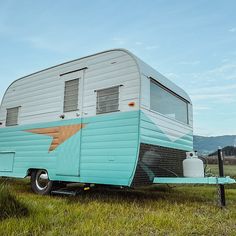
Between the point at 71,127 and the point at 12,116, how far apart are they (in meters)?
2.84

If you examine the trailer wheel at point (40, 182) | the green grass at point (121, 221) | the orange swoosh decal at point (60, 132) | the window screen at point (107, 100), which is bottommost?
the green grass at point (121, 221)

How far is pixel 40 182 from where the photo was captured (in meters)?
7.72

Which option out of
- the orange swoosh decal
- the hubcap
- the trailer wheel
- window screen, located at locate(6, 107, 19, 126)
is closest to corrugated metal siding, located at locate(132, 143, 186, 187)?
the orange swoosh decal

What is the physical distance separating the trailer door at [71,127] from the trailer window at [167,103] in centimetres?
174

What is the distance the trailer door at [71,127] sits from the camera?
22.1 feet

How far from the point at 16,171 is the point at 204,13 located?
657cm

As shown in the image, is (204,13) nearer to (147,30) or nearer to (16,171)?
(147,30)

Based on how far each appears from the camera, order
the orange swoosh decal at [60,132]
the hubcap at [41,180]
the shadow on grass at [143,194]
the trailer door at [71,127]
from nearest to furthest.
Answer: the trailer door at [71,127]
the orange swoosh decal at [60,132]
the shadow on grass at [143,194]
the hubcap at [41,180]

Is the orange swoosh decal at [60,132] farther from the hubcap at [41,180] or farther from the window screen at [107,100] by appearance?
the hubcap at [41,180]

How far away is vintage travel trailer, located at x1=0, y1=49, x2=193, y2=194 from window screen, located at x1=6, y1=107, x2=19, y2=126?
5cm

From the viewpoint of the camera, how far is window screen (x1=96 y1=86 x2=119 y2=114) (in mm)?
6348

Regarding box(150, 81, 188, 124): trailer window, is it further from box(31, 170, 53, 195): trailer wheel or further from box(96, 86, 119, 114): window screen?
box(31, 170, 53, 195): trailer wheel

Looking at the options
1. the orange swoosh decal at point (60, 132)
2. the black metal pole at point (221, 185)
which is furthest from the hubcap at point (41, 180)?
the black metal pole at point (221, 185)

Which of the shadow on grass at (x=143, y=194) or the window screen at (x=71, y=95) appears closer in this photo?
the window screen at (x=71, y=95)
